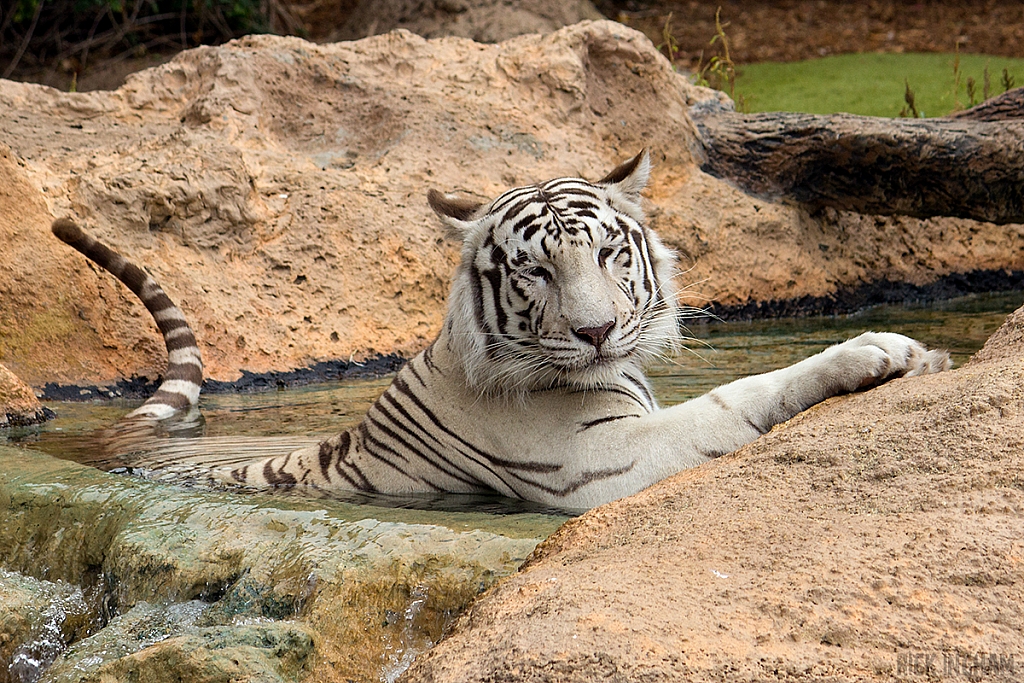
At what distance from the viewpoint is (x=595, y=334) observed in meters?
3.16

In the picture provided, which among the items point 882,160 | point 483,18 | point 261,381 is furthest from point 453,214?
point 483,18

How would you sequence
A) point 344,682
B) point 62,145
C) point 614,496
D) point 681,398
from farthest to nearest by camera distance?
point 62,145
point 681,398
point 614,496
point 344,682

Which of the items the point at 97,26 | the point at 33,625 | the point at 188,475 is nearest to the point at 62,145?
the point at 188,475

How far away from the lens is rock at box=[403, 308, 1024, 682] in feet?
5.40

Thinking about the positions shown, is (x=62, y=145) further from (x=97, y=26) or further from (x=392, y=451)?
(x=97, y=26)

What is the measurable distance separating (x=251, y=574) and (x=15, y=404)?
220 centimetres

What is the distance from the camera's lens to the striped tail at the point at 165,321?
483 cm

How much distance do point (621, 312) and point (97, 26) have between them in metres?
12.1

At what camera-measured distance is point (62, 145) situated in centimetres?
624

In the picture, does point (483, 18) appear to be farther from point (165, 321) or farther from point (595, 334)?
point (595, 334)

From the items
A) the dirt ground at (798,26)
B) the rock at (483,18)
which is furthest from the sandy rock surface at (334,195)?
the dirt ground at (798,26)

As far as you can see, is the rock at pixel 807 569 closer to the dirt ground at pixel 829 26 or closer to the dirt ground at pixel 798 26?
the dirt ground at pixel 798 26

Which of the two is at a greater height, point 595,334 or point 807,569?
point 595,334

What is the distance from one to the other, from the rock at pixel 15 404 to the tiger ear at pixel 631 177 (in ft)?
8.00
